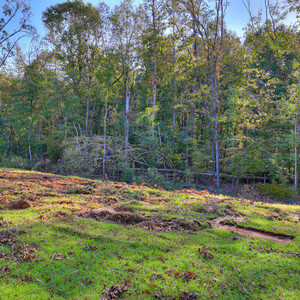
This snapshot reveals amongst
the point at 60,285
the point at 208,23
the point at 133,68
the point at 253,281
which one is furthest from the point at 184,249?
the point at 133,68

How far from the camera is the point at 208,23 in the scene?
16.5 meters

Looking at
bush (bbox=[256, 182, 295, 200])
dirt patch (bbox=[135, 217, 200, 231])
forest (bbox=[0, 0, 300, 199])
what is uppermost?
forest (bbox=[0, 0, 300, 199])

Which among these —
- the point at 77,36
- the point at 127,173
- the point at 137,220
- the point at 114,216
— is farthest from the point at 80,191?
the point at 77,36

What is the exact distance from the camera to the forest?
1432 centimetres

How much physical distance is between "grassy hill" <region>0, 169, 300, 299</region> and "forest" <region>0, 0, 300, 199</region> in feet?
25.2

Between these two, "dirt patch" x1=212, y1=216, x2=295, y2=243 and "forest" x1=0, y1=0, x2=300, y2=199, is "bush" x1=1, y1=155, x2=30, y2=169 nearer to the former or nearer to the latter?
"forest" x1=0, y1=0, x2=300, y2=199

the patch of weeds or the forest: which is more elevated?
the forest

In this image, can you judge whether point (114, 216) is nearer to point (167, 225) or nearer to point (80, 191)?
point (167, 225)

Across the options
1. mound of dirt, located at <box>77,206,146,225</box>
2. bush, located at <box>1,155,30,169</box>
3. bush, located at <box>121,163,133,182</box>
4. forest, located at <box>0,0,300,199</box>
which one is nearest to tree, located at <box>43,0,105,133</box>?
forest, located at <box>0,0,300,199</box>

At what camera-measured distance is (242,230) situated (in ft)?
16.7

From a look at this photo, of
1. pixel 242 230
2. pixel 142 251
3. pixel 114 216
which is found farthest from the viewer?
pixel 114 216

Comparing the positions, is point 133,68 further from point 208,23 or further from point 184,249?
point 184,249

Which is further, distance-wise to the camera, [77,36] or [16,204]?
[77,36]

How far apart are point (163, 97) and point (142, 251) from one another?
18632 mm
